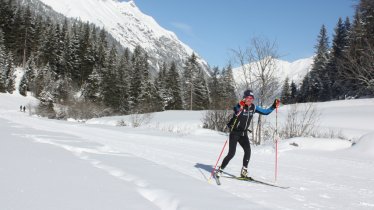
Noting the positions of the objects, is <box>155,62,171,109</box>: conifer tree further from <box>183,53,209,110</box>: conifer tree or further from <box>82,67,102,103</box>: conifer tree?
<box>82,67,102,103</box>: conifer tree

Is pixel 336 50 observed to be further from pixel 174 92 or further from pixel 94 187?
pixel 94 187

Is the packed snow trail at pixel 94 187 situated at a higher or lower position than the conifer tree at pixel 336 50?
lower

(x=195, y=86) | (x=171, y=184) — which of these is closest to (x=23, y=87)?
(x=195, y=86)

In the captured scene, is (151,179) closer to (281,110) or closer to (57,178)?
(57,178)

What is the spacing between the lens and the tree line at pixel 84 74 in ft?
209

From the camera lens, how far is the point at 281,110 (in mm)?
32031

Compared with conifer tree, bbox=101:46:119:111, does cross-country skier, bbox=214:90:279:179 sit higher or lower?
lower

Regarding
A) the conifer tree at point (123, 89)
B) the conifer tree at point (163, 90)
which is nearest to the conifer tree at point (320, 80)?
the conifer tree at point (163, 90)

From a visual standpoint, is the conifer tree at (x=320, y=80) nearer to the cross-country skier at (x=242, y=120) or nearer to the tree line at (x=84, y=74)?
the tree line at (x=84, y=74)

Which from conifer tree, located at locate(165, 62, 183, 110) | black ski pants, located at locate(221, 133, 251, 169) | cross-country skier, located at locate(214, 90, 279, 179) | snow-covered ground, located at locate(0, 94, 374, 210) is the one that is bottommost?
snow-covered ground, located at locate(0, 94, 374, 210)

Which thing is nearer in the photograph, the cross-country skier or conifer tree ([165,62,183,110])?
the cross-country skier

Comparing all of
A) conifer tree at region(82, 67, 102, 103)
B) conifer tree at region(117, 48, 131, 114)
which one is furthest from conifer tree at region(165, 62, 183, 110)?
conifer tree at region(82, 67, 102, 103)

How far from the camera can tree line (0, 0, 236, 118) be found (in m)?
63.6

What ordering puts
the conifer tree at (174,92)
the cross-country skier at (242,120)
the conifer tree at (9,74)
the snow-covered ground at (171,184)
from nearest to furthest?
1. the snow-covered ground at (171,184)
2. the cross-country skier at (242,120)
3. the conifer tree at (174,92)
4. the conifer tree at (9,74)
